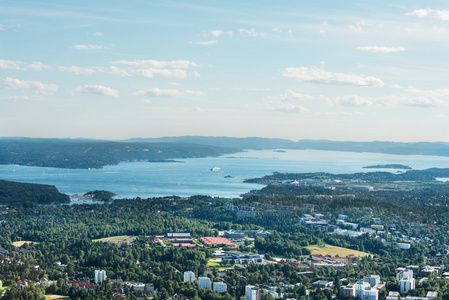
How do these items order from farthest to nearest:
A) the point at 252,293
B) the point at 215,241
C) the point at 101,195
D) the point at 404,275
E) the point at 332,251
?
the point at 101,195
the point at 215,241
the point at 332,251
the point at 404,275
the point at 252,293

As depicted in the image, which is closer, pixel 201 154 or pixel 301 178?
pixel 301 178

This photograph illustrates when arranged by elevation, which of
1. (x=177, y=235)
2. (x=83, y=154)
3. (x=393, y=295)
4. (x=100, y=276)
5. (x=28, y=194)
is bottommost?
(x=393, y=295)

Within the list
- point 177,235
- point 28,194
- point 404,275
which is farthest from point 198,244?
point 28,194

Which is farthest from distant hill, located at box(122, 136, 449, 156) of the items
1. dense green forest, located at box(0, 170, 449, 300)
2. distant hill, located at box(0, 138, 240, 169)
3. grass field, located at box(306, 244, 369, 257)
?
grass field, located at box(306, 244, 369, 257)

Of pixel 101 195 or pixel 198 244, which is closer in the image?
pixel 198 244

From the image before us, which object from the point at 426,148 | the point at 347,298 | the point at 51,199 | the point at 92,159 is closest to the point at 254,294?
the point at 347,298

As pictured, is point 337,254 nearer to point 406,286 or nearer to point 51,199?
point 406,286

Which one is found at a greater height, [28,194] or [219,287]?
[28,194]

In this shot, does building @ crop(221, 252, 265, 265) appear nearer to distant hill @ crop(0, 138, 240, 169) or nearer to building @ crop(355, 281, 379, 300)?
building @ crop(355, 281, 379, 300)

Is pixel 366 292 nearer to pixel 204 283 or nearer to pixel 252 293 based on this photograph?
pixel 252 293
